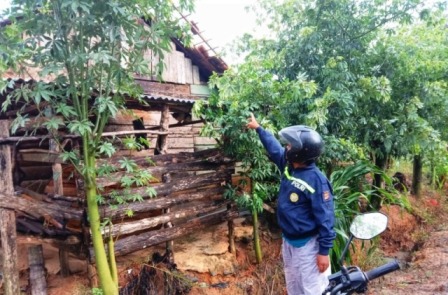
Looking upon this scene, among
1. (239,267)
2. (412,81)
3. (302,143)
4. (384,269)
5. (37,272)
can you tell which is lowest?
(239,267)

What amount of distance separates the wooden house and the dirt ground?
0.33 m

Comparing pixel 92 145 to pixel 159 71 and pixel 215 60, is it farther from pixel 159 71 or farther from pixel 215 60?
pixel 215 60

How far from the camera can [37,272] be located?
4113 millimetres

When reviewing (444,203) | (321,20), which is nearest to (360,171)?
(321,20)

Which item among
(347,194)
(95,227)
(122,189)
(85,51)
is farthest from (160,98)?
(347,194)

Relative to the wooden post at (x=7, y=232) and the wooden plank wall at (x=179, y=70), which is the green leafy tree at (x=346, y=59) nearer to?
the wooden plank wall at (x=179, y=70)

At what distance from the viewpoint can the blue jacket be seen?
108 inches

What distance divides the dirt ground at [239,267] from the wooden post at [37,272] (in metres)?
0.21

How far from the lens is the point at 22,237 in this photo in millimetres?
3859

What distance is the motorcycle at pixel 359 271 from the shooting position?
1945 millimetres

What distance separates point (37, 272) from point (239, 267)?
3009 mm

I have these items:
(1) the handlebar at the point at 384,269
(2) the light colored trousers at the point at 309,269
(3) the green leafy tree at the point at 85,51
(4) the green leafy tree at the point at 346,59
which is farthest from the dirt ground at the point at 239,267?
(1) the handlebar at the point at 384,269

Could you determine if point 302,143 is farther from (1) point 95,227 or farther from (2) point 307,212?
(1) point 95,227

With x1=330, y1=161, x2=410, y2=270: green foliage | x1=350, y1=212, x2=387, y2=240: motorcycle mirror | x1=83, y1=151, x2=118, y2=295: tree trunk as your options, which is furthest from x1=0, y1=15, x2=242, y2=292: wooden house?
x1=350, y1=212, x2=387, y2=240: motorcycle mirror
